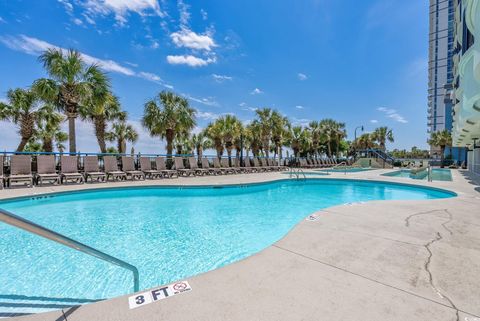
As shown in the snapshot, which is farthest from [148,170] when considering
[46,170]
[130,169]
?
[46,170]

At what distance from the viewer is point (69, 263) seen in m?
3.26

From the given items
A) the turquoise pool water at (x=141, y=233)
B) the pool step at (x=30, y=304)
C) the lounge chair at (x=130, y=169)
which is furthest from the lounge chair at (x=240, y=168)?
the pool step at (x=30, y=304)

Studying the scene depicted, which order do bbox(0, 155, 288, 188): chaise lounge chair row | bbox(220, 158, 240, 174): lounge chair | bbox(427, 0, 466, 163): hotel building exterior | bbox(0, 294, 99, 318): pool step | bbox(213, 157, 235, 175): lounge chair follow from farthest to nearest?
bbox(427, 0, 466, 163): hotel building exterior
bbox(220, 158, 240, 174): lounge chair
bbox(213, 157, 235, 175): lounge chair
bbox(0, 155, 288, 188): chaise lounge chair row
bbox(0, 294, 99, 318): pool step

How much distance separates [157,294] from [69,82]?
13.1 meters

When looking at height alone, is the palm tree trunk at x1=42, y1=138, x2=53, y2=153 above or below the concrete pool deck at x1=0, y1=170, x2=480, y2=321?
above

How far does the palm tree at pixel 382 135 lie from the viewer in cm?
4208

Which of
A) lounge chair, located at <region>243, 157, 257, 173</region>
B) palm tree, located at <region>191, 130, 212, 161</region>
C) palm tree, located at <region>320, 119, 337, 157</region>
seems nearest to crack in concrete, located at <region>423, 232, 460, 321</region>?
lounge chair, located at <region>243, 157, 257, 173</region>

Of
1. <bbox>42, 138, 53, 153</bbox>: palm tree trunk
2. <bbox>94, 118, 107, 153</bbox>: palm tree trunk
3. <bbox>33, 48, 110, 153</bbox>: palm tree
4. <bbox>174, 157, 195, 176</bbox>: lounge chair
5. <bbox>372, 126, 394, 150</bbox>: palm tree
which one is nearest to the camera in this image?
<bbox>33, 48, 110, 153</bbox>: palm tree

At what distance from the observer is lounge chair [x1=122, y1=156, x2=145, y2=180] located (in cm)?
Result: 1117

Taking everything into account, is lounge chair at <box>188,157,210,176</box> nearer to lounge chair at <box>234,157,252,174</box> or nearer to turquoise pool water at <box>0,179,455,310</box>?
lounge chair at <box>234,157,252,174</box>

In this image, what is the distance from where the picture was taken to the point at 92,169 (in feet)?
33.8

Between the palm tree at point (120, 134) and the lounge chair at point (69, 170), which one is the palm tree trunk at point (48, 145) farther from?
the lounge chair at point (69, 170)

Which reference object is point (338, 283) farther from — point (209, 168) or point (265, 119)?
point (265, 119)

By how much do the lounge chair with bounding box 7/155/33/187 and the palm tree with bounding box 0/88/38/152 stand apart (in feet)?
31.5
